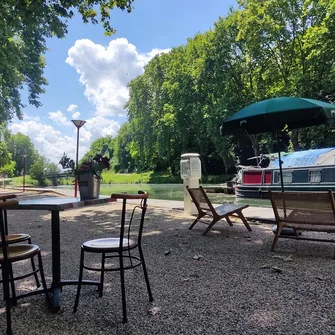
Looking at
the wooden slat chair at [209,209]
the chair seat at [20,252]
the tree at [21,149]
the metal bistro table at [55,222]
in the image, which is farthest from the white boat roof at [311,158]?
the tree at [21,149]

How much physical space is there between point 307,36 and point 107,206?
49.9 ft

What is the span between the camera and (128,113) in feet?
123

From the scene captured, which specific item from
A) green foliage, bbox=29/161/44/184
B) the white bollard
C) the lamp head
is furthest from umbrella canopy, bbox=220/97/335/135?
green foliage, bbox=29/161/44/184

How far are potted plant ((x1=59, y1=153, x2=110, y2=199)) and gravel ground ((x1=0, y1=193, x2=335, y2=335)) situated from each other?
33.9 inches

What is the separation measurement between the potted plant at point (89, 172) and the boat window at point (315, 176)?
1029cm

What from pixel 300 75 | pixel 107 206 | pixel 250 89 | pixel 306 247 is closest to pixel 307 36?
pixel 300 75

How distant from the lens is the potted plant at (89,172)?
275 cm

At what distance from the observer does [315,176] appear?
11.5 meters

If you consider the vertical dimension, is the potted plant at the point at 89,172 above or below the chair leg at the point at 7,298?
above

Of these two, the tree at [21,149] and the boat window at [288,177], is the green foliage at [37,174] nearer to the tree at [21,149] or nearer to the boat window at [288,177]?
the boat window at [288,177]

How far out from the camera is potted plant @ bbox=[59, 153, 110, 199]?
275 cm

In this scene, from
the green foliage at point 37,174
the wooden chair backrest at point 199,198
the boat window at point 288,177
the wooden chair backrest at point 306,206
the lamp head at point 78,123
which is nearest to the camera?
the wooden chair backrest at point 306,206

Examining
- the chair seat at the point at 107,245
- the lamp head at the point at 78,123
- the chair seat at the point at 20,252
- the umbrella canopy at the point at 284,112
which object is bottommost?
the chair seat at the point at 107,245

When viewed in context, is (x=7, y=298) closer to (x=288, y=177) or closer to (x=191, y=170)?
(x=191, y=170)
